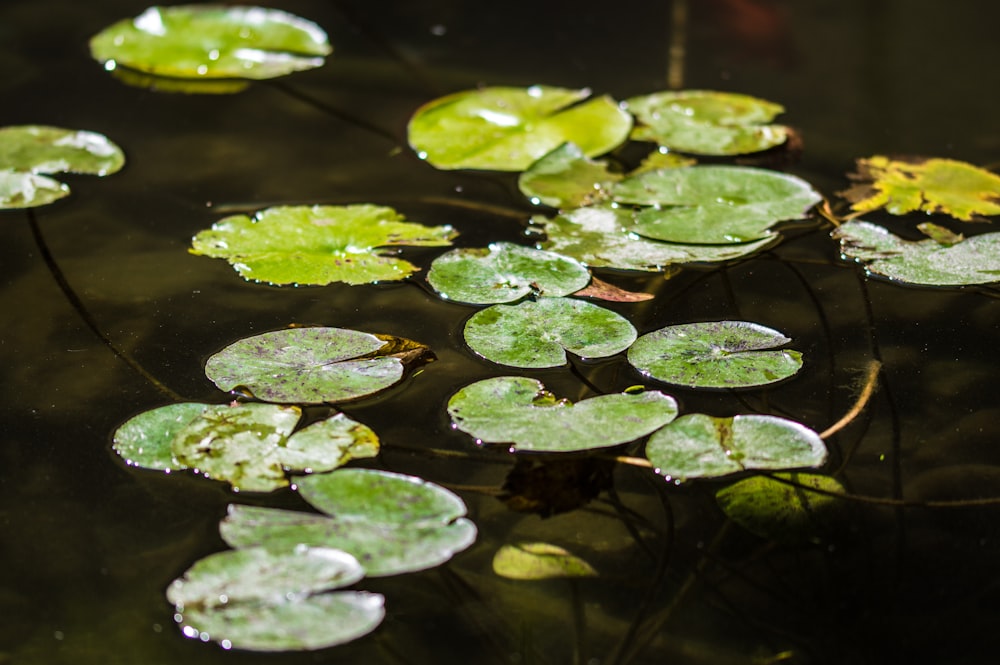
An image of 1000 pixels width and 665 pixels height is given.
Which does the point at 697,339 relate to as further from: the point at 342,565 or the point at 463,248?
the point at 342,565

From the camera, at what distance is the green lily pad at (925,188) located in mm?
1426

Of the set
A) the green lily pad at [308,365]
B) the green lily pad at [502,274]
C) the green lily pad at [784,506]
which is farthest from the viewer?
the green lily pad at [502,274]

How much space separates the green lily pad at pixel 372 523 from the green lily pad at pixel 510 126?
75cm

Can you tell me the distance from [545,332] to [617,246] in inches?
9.5

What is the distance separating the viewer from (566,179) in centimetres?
148

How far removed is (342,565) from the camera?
81 cm

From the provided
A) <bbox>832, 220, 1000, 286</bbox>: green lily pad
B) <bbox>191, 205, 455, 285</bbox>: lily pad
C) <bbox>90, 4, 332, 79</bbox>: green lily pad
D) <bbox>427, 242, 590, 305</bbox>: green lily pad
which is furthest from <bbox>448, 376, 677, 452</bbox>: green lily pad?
<bbox>90, 4, 332, 79</bbox>: green lily pad

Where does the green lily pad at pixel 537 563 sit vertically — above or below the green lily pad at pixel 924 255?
below

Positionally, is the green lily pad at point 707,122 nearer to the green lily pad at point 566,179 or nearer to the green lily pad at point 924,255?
the green lily pad at point 566,179

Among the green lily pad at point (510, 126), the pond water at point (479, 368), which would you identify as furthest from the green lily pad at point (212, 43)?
the green lily pad at point (510, 126)

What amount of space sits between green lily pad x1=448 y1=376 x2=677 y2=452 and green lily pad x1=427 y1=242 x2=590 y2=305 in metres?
0.18

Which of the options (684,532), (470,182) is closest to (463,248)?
(470,182)

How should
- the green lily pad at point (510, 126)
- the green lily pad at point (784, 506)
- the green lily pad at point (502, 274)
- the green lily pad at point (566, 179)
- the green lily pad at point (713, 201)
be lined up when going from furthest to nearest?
the green lily pad at point (510, 126) < the green lily pad at point (566, 179) < the green lily pad at point (713, 201) < the green lily pad at point (502, 274) < the green lily pad at point (784, 506)

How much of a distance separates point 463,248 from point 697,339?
349mm
